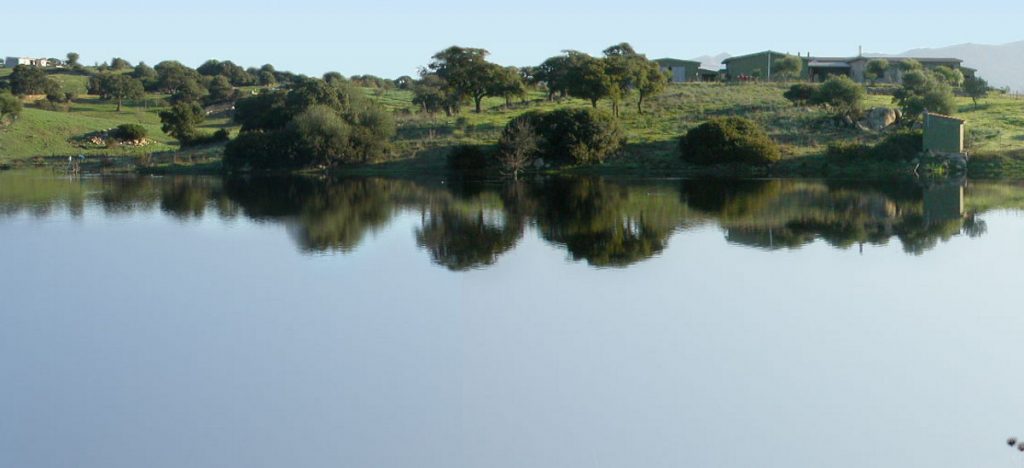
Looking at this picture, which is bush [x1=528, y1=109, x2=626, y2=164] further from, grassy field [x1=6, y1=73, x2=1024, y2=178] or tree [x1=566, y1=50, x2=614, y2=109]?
tree [x1=566, y1=50, x2=614, y2=109]

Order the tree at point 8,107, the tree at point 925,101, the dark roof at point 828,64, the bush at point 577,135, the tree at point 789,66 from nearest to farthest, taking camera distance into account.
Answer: the bush at point 577,135, the tree at point 925,101, the tree at point 8,107, the tree at point 789,66, the dark roof at point 828,64

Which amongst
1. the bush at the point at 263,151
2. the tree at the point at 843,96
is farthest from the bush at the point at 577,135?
the bush at the point at 263,151

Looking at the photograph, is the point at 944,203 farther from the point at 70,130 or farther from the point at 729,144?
the point at 70,130

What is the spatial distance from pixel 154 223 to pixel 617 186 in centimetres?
2254

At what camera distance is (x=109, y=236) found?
34531mm

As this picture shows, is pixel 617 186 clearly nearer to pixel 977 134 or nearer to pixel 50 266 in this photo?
pixel 977 134

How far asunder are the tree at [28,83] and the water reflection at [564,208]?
46532 millimetres

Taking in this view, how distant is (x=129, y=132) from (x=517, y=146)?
116 ft

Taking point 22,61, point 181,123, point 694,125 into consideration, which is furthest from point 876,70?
point 22,61

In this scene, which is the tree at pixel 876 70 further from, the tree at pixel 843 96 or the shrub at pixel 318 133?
the shrub at pixel 318 133

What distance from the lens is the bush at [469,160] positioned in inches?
2458

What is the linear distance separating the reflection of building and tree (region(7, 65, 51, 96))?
3285 inches

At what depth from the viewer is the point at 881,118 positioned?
207ft

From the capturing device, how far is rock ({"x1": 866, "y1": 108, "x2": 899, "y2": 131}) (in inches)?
2480
